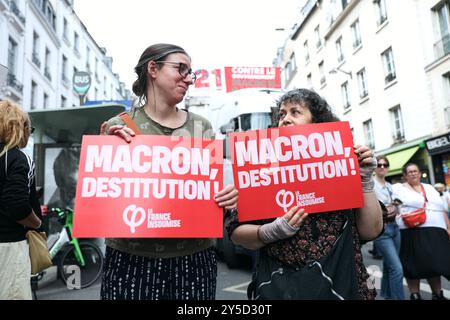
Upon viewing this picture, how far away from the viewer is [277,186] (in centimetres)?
176

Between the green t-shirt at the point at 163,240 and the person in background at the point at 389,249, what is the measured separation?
9.42ft

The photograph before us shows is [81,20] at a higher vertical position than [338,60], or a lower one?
lower

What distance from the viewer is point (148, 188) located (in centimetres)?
163

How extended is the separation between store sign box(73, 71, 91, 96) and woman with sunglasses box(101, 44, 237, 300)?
270 inches

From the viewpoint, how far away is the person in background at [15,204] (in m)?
2.20

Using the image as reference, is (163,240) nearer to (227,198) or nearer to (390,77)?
(227,198)

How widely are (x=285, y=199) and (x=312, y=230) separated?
0.19 m

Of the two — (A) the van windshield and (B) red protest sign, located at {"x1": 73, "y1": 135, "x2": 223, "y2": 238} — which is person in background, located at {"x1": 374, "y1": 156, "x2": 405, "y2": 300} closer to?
(B) red protest sign, located at {"x1": 73, "y1": 135, "x2": 223, "y2": 238}

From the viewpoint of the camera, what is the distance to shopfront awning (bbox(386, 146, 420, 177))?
15.6 m

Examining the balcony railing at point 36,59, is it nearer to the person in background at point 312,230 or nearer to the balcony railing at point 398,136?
the balcony railing at point 398,136

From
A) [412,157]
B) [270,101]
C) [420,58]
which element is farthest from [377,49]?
[270,101]

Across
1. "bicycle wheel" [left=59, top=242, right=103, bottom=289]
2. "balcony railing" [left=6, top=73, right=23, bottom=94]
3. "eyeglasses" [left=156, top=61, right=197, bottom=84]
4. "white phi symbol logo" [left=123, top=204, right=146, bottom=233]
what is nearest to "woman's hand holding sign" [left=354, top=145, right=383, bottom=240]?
"eyeglasses" [left=156, top=61, right=197, bottom=84]

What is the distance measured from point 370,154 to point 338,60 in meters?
22.2
